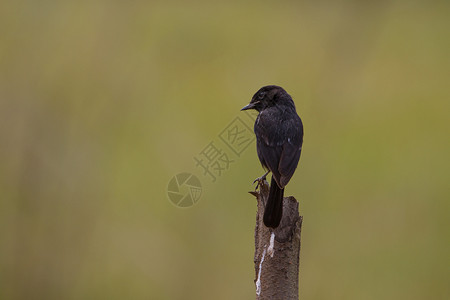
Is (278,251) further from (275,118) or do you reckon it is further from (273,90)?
(273,90)

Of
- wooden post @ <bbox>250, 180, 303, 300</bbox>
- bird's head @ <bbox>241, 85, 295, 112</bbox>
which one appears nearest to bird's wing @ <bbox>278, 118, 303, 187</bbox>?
bird's head @ <bbox>241, 85, 295, 112</bbox>

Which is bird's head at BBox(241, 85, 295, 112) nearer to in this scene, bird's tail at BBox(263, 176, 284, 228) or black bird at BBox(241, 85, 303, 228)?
black bird at BBox(241, 85, 303, 228)

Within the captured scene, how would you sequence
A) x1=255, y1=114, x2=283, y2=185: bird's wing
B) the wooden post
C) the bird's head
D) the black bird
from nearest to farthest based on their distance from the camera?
1. the wooden post
2. the black bird
3. x1=255, y1=114, x2=283, y2=185: bird's wing
4. the bird's head

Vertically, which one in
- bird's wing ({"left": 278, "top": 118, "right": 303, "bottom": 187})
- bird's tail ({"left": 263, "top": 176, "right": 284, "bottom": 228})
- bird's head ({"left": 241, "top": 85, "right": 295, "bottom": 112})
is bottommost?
bird's tail ({"left": 263, "top": 176, "right": 284, "bottom": 228})

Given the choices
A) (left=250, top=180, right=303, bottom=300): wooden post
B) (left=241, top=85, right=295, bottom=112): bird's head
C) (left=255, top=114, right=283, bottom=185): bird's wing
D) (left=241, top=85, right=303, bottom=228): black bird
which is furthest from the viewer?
(left=241, top=85, right=295, bottom=112): bird's head

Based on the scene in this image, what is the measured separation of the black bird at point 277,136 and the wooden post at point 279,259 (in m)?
0.17

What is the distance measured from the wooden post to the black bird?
17cm

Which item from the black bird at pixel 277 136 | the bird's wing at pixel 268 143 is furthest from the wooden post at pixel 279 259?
the bird's wing at pixel 268 143

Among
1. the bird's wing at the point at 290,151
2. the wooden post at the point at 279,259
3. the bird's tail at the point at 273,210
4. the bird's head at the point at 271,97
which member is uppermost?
the bird's head at the point at 271,97

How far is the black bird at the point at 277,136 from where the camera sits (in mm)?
3404

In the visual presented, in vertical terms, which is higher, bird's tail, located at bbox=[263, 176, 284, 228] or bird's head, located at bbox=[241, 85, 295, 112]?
bird's head, located at bbox=[241, 85, 295, 112]

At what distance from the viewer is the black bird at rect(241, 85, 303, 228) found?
3.40 metres

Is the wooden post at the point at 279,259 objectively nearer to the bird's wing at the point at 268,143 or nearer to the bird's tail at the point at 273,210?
the bird's tail at the point at 273,210

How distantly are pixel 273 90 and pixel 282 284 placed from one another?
73.0 inches
